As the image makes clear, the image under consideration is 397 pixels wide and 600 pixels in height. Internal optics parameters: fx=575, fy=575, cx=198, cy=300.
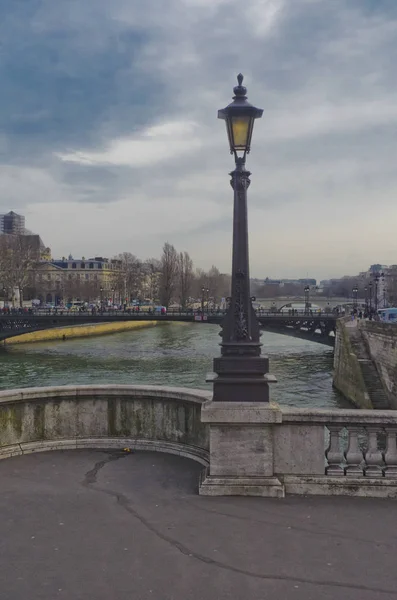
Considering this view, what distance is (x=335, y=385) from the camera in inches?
1280

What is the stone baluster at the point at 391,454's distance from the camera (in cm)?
515

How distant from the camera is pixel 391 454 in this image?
5.21 metres

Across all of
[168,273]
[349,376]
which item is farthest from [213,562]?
[168,273]

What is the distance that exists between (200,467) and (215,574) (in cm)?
212

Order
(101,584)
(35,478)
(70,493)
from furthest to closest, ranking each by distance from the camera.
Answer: (35,478) < (70,493) < (101,584)

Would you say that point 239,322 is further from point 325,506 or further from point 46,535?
point 46,535

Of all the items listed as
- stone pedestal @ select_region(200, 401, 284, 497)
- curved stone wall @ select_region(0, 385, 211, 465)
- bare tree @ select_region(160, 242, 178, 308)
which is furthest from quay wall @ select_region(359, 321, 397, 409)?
bare tree @ select_region(160, 242, 178, 308)

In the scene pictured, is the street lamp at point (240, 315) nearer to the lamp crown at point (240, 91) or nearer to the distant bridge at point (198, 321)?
the lamp crown at point (240, 91)

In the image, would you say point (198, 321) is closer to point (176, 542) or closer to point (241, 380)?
point (241, 380)

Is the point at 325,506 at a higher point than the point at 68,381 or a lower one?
higher

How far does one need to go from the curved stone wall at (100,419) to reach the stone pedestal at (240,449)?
2.90ft

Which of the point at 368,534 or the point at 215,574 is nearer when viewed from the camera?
the point at 215,574

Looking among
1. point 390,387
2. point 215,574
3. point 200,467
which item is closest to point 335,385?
point 390,387

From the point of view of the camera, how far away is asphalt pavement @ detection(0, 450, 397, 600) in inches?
143
